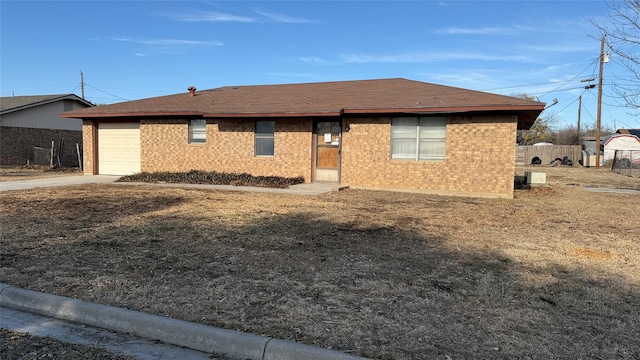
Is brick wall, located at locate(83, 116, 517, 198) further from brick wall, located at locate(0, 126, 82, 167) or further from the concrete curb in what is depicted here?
the concrete curb

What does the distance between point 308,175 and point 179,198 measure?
528cm

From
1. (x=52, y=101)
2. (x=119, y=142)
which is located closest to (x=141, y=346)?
(x=119, y=142)

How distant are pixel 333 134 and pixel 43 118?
2356cm

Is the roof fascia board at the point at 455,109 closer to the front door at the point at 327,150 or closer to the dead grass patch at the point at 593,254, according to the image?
the front door at the point at 327,150

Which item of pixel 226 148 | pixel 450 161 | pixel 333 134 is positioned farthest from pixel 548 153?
pixel 226 148

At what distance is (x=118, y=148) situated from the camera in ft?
59.9

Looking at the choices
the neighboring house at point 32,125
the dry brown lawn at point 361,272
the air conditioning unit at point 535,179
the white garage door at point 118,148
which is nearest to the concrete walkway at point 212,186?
the white garage door at point 118,148

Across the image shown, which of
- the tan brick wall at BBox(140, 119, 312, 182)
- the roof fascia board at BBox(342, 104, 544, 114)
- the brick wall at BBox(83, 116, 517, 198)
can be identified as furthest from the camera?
the tan brick wall at BBox(140, 119, 312, 182)

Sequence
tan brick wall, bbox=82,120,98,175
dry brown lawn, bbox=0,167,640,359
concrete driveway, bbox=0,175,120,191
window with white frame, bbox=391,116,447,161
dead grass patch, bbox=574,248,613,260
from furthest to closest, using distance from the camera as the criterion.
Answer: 1. tan brick wall, bbox=82,120,98,175
2. window with white frame, bbox=391,116,447,161
3. concrete driveway, bbox=0,175,120,191
4. dead grass patch, bbox=574,248,613,260
5. dry brown lawn, bbox=0,167,640,359

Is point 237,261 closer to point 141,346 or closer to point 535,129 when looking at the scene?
point 141,346

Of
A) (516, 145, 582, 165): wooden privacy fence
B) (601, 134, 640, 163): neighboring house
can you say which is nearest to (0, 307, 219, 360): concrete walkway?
(516, 145, 582, 165): wooden privacy fence

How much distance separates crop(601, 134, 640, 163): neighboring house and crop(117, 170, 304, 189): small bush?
42.0 metres

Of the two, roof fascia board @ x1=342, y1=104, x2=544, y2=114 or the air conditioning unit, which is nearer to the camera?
roof fascia board @ x1=342, y1=104, x2=544, y2=114

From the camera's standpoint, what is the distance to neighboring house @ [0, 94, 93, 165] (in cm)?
2634
